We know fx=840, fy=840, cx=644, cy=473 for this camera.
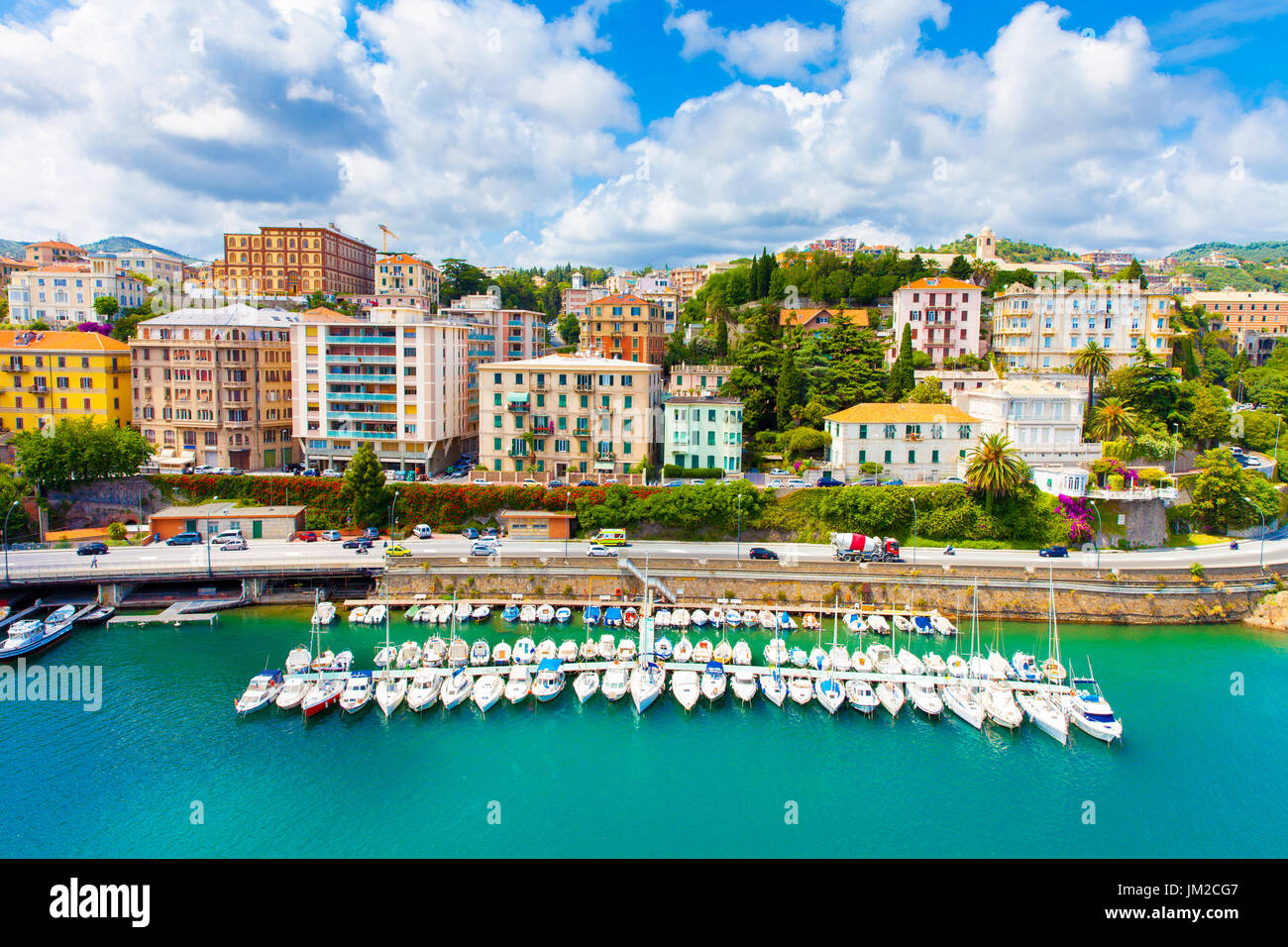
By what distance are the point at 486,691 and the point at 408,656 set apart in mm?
5471

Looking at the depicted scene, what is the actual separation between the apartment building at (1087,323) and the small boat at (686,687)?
187 ft

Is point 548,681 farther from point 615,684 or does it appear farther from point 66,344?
point 66,344

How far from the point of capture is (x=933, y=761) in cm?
3356

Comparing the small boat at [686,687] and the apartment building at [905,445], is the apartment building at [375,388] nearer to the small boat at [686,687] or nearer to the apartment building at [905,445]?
the apartment building at [905,445]

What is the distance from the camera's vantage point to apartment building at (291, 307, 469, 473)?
2657 inches

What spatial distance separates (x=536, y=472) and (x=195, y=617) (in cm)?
2554

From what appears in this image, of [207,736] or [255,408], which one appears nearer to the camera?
[207,736]

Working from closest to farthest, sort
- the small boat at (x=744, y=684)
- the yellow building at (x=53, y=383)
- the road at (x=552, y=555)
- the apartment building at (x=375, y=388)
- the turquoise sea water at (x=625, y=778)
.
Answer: the turquoise sea water at (x=625, y=778)
the small boat at (x=744, y=684)
the road at (x=552, y=555)
the apartment building at (x=375, y=388)
the yellow building at (x=53, y=383)

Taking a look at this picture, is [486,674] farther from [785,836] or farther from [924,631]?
[924,631]

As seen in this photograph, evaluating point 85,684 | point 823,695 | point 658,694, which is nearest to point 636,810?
point 658,694

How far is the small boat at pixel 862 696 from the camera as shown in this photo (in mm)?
37344

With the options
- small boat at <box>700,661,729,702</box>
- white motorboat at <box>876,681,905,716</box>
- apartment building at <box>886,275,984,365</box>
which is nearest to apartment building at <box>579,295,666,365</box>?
apartment building at <box>886,275,984,365</box>

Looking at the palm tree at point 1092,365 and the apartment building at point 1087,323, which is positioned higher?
the apartment building at point 1087,323

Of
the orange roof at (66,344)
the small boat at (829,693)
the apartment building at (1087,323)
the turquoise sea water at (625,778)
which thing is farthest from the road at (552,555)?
the apartment building at (1087,323)
